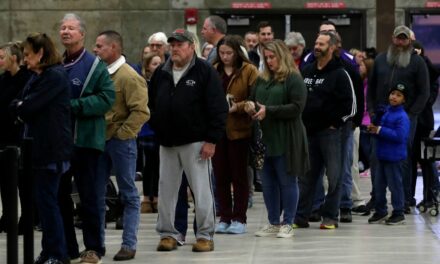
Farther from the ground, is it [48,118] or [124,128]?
[48,118]

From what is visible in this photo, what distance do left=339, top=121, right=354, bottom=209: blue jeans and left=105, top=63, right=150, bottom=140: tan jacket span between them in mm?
3057

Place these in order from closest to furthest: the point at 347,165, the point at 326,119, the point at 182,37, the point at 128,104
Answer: the point at 128,104 → the point at 182,37 → the point at 326,119 → the point at 347,165

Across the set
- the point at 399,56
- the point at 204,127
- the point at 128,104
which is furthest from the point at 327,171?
the point at 128,104

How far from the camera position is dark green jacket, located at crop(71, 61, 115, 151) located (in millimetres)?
9828

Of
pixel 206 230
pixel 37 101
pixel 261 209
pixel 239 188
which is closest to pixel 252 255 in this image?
pixel 206 230

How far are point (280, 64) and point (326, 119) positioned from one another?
957 mm

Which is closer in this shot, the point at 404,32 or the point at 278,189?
the point at 278,189

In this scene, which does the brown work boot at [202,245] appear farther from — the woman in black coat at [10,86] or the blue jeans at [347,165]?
the blue jeans at [347,165]

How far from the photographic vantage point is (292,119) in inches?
472

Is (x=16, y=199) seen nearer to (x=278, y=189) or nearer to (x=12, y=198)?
(x=12, y=198)

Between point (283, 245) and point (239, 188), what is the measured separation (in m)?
0.99

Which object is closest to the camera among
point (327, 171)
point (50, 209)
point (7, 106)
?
point (50, 209)

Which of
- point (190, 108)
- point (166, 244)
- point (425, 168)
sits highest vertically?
point (190, 108)

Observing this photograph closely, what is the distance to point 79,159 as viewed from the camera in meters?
10.0
